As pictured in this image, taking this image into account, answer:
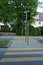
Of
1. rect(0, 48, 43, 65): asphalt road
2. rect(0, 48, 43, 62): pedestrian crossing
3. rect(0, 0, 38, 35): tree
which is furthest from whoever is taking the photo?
rect(0, 0, 38, 35): tree

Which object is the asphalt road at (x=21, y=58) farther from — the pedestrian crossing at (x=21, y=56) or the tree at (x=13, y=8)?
the tree at (x=13, y=8)

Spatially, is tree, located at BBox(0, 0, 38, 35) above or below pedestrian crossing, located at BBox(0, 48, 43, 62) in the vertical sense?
above

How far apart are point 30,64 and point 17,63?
68cm

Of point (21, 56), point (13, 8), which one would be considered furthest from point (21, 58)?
point (13, 8)

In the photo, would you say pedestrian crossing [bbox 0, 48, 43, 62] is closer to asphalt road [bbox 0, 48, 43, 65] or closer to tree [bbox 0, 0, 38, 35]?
asphalt road [bbox 0, 48, 43, 65]

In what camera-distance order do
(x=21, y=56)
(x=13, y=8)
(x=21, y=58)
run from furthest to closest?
(x=13, y=8), (x=21, y=56), (x=21, y=58)

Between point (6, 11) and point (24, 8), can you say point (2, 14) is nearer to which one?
point (6, 11)

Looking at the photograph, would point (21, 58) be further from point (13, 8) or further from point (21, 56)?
point (13, 8)

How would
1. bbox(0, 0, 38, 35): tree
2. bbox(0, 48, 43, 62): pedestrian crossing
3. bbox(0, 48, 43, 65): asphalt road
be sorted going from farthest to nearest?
bbox(0, 0, 38, 35): tree → bbox(0, 48, 43, 62): pedestrian crossing → bbox(0, 48, 43, 65): asphalt road

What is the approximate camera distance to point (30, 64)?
10203 mm

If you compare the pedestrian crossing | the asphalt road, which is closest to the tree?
the pedestrian crossing

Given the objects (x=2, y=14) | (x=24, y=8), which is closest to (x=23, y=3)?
(x=24, y=8)

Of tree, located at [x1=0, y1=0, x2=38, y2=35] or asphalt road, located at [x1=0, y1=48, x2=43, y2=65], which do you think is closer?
asphalt road, located at [x1=0, y1=48, x2=43, y2=65]

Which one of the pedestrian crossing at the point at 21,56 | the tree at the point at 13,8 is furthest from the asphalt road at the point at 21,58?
the tree at the point at 13,8
